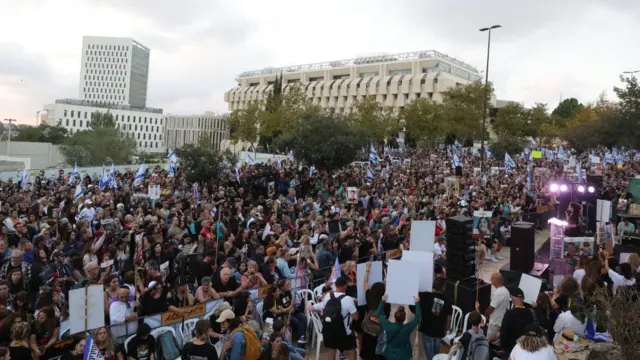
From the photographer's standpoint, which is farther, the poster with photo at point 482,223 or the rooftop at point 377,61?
the rooftop at point 377,61

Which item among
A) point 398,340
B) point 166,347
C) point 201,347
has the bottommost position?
point 166,347

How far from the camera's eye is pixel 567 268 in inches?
467

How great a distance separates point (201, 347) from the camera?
529 cm

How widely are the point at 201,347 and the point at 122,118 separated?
478ft

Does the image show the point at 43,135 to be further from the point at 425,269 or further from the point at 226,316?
the point at 226,316

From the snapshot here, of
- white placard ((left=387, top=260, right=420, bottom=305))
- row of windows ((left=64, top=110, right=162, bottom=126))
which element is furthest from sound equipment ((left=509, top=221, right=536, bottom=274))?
row of windows ((left=64, top=110, right=162, bottom=126))

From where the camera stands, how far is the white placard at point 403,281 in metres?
7.29

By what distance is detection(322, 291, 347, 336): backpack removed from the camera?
261 inches

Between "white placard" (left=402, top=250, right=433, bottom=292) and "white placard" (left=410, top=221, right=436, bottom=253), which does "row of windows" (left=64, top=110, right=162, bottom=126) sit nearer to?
"white placard" (left=410, top=221, right=436, bottom=253)

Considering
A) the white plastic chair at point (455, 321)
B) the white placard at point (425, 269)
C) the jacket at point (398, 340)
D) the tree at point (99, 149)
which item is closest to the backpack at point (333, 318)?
the jacket at point (398, 340)

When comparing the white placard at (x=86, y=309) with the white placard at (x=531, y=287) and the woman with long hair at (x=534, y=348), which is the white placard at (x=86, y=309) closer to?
the woman with long hair at (x=534, y=348)

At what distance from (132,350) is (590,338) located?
20.8ft

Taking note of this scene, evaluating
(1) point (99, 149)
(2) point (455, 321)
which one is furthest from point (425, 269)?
(1) point (99, 149)

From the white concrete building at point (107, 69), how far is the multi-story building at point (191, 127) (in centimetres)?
1912
